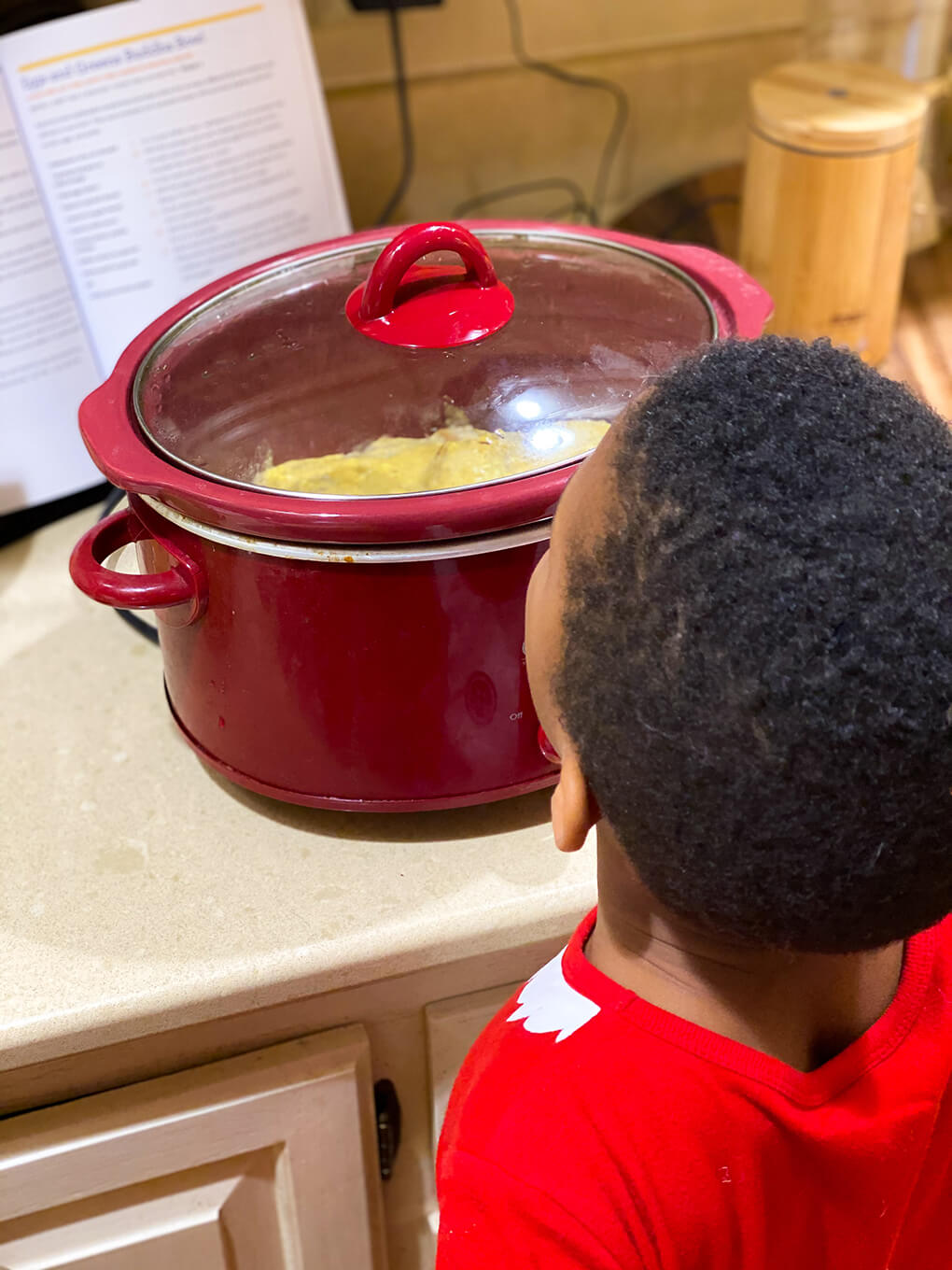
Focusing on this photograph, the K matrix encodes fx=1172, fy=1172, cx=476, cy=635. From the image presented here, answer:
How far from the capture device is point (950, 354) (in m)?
1.13

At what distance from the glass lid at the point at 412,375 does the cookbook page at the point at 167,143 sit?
0.30m

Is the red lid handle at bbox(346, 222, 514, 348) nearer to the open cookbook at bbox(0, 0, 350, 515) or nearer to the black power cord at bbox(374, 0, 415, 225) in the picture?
the open cookbook at bbox(0, 0, 350, 515)

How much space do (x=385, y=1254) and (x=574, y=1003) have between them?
1.38 ft

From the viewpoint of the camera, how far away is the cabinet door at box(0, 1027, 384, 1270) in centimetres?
65

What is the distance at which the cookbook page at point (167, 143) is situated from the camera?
910 millimetres

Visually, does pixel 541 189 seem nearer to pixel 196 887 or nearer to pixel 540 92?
pixel 540 92

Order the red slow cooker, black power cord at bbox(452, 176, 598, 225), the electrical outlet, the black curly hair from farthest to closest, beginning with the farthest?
black power cord at bbox(452, 176, 598, 225)
the electrical outlet
the red slow cooker
the black curly hair

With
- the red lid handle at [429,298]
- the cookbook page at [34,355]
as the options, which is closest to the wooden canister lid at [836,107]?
the red lid handle at [429,298]

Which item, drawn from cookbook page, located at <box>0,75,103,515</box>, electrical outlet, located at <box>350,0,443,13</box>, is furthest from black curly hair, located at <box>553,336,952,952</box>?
electrical outlet, located at <box>350,0,443,13</box>

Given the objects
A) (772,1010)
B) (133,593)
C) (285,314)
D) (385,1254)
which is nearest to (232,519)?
(133,593)

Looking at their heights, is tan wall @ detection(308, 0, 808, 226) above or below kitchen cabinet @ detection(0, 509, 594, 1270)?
above

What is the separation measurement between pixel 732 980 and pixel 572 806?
0.10 m

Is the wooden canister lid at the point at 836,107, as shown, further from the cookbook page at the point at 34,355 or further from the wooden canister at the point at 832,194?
the cookbook page at the point at 34,355

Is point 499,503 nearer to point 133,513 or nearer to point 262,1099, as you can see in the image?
point 133,513
